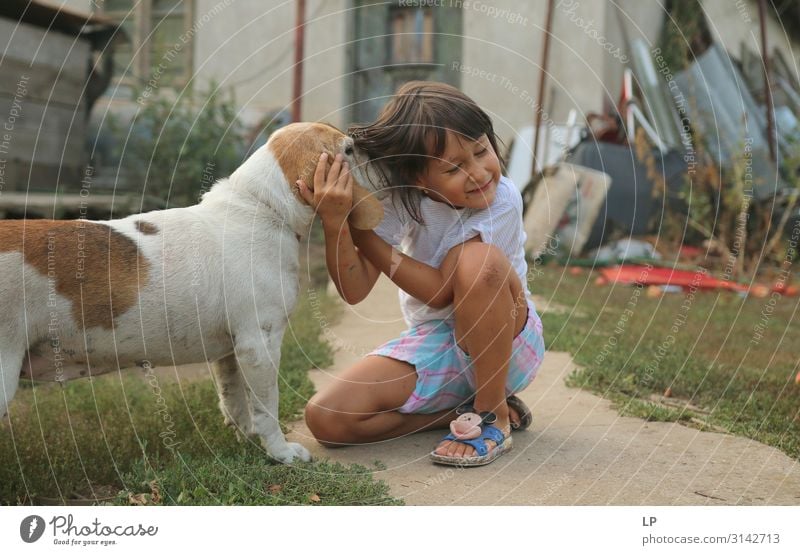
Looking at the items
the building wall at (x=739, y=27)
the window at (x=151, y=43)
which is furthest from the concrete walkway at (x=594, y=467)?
the building wall at (x=739, y=27)

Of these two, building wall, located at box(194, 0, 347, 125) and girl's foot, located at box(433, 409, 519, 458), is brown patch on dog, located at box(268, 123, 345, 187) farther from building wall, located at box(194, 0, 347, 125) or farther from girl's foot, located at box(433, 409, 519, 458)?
building wall, located at box(194, 0, 347, 125)

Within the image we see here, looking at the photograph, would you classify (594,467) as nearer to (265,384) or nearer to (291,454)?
(291,454)

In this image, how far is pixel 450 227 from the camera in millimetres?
3248

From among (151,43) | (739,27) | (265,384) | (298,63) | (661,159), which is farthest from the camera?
(739,27)

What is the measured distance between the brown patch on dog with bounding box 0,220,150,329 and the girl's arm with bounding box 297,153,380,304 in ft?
1.99

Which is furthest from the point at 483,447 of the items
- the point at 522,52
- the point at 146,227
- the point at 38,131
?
the point at 522,52

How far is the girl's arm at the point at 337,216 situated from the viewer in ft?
9.34

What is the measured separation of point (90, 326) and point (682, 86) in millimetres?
7402

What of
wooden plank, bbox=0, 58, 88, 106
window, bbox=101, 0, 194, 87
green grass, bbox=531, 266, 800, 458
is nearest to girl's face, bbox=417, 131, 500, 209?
green grass, bbox=531, 266, 800, 458

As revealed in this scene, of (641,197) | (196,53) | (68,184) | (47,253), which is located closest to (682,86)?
(641,197)

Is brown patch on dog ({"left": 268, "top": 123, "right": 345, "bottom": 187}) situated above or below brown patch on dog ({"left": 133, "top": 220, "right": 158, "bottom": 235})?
above

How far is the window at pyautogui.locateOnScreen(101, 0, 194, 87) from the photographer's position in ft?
24.1

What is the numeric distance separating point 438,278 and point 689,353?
2.10m
